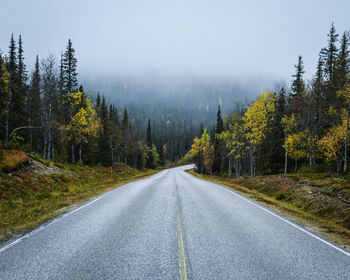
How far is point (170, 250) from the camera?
462 centimetres

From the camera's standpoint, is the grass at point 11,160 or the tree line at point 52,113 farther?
the tree line at point 52,113

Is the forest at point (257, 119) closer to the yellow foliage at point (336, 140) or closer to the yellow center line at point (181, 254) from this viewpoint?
the yellow foliage at point (336, 140)

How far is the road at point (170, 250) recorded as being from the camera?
3.73 meters

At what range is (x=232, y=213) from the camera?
8.13 m

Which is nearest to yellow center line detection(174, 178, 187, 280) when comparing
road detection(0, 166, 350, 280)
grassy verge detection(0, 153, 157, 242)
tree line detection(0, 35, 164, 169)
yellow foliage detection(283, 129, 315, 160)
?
road detection(0, 166, 350, 280)

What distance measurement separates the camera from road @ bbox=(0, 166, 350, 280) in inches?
147

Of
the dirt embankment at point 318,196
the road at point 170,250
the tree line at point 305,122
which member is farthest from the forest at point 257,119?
the road at point 170,250

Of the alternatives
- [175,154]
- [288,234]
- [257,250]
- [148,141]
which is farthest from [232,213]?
[175,154]

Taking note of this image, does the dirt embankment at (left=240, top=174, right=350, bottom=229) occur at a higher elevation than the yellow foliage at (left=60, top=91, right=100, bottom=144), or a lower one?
lower

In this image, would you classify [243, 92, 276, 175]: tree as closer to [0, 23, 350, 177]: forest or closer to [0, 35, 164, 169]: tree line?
[0, 23, 350, 177]: forest

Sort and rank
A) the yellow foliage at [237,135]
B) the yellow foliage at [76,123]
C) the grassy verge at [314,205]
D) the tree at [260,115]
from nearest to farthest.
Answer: the grassy verge at [314,205] < the tree at [260,115] < the yellow foliage at [76,123] < the yellow foliage at [237,135]

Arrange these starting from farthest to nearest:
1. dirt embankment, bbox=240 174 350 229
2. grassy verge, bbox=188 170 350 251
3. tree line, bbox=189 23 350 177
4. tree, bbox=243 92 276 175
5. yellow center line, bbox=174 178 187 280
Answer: tree, bbox=243 92 276 175
tree line, bbox=189 23 350 177
dirt embankment, bbox=240 174 350 229
grassy verge, bbox=188 170 350 251
yellow center line, bbox=174 178 187 280

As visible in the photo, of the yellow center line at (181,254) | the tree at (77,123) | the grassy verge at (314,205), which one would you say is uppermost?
the tree at (77,123)

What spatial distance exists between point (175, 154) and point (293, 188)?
106780mm
